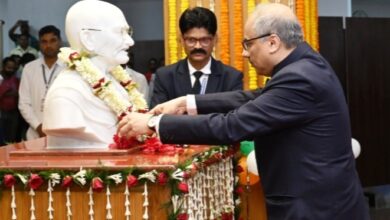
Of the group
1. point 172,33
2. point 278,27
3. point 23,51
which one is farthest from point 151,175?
point 23,51

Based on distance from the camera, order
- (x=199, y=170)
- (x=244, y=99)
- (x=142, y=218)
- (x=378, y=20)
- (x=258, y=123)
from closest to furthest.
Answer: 1. (x=258, y=123)
2. (x=142, y=218)
3. (x=199, y=170)
4. (x=244, y=99)
5. (x=378, y=20)

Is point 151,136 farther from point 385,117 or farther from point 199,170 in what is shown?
point 385,117

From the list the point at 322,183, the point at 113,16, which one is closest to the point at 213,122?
the point at 322,183

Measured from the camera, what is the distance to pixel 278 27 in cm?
289

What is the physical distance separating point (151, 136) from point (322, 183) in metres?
1.07

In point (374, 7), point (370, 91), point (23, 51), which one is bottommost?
point (370, 91)

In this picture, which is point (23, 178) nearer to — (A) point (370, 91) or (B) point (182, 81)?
(B) point (182, 81)

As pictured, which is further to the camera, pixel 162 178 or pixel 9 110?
pixel 9 110

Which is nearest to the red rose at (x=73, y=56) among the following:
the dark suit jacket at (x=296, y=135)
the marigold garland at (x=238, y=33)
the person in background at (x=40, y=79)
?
the dark suit jacket at (x=296, y=135)

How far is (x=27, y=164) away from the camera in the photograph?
3.15m

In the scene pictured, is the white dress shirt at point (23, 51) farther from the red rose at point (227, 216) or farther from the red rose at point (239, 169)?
the red rose at point (227, 216)

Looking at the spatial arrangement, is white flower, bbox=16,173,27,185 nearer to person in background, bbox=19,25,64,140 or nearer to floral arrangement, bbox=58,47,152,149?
floral arrangement, bbox=58,47,152,149

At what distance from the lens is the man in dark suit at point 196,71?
4504mm

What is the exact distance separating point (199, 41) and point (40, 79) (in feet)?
7.72
